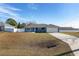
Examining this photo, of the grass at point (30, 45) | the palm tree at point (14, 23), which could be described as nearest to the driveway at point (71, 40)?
the grass at point (30, 45)

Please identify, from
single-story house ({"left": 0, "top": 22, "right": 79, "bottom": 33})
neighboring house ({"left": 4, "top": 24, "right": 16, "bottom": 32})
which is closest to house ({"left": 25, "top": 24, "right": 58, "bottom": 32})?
single-story house ({"left": 0, "top": 22, "right": 79, "bottom": 33})

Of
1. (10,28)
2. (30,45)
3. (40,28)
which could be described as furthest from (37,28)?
(10,28)

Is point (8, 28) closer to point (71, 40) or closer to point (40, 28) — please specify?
point (40, 28)

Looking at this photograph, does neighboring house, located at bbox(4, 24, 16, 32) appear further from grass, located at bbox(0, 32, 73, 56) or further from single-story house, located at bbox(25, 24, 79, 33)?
single-story house, located at bbox(25, 24, 79, 33)

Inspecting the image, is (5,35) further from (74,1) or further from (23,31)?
(74,1)

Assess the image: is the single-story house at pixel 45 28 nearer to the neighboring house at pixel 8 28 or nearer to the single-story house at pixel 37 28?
the single-story house at pixel 37 28
